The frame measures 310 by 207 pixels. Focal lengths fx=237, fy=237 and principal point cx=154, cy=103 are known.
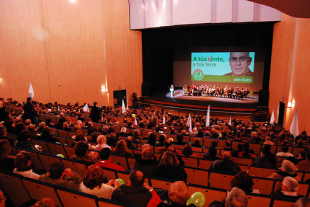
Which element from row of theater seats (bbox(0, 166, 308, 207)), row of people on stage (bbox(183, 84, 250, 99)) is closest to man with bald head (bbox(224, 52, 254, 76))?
row of people on stage (bbox(183, 84, 250, 99))

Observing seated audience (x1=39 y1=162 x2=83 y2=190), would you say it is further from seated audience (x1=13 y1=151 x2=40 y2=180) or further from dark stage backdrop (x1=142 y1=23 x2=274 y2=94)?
dark stage backdrop (x1=142 y1=23 x2=274 y2=94)

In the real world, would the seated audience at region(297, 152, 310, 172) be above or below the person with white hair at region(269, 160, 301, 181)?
below

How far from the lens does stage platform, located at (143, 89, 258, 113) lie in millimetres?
17906

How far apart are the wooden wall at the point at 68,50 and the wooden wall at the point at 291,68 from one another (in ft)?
38.3

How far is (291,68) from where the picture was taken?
45.3 feet

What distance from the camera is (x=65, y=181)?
315cm

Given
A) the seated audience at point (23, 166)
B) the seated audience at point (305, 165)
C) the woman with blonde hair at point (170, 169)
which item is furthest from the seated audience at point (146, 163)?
the seated audience at point (305, 165)

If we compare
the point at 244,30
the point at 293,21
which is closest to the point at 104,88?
the point at 244,30

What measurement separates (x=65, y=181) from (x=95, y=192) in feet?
1.80

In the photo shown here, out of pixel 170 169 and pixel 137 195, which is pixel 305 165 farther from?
pixel 137 195

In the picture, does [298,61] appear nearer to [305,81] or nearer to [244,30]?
[305,81]

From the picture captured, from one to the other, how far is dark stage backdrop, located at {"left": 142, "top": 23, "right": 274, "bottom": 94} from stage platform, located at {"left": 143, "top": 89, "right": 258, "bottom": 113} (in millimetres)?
1838

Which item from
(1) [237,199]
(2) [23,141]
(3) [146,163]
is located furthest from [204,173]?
(2) [23,141]

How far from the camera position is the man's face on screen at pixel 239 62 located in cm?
2286
